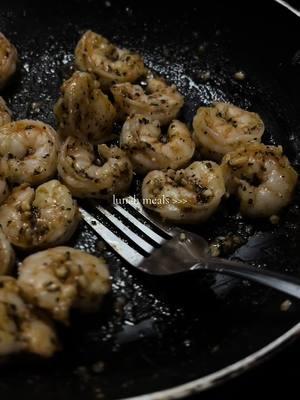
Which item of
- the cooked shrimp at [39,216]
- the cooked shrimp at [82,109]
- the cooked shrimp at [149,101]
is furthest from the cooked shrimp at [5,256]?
the cooked shrimp at [149,101]

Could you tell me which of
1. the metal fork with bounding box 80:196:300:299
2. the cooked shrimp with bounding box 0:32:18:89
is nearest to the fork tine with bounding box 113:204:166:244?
the metal fork with bounding box 80:196:300:299

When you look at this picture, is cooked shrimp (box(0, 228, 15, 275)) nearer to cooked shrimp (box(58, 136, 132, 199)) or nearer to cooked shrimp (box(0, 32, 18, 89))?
cooked shrimp (box(58, 136, 132, 199))

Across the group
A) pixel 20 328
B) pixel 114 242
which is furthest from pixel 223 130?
pixel 20 328

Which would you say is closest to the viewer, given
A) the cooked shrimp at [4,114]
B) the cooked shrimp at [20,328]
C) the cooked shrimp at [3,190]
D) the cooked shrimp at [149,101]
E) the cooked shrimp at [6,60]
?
the cooked shrimp at [20,328]

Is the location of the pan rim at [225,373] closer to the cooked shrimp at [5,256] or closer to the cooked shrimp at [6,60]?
the cooked shrimp at [5,256]

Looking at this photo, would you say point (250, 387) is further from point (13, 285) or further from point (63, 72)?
point (63, 72)

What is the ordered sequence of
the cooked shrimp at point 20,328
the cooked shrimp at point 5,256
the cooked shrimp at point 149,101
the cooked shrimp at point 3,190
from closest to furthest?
the cooked shrimp at point 20,328 → the cooked shrimp at point 5,256 → the cooked shrimp at point 3,190 → the cooked shrimp at point 149,101
